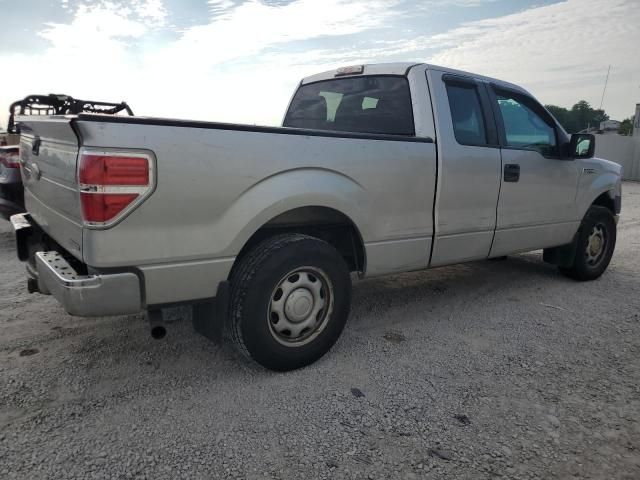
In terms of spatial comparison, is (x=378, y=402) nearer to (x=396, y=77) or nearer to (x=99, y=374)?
(x=99, y=374)

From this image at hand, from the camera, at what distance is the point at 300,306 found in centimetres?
301

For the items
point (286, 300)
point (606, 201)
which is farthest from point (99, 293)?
point (606, 201)

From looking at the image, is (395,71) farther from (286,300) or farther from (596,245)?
(596,245)

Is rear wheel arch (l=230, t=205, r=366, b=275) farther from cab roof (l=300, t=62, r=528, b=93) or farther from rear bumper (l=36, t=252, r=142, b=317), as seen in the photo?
cab roof (l=300, t=62, r=528, b=93)

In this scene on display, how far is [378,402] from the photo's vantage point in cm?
278

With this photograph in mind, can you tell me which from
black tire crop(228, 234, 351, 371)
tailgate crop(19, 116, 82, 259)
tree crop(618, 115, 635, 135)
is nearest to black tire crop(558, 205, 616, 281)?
black tire crop(228, 234, 351, 371)

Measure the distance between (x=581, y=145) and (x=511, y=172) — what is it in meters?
1.15

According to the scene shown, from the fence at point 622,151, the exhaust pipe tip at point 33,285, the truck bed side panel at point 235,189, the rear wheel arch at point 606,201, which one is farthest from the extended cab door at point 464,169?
the fence at point 622,151

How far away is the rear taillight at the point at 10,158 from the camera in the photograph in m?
5.38

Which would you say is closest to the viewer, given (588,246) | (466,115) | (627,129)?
(466,115)

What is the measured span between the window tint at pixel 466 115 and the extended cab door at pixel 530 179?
0.24 meters

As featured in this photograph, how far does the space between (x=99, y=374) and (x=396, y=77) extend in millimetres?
2988

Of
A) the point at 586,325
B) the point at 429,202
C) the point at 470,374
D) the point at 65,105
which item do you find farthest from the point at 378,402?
the point at 65,105

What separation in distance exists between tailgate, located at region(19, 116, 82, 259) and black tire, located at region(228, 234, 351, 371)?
891mm
